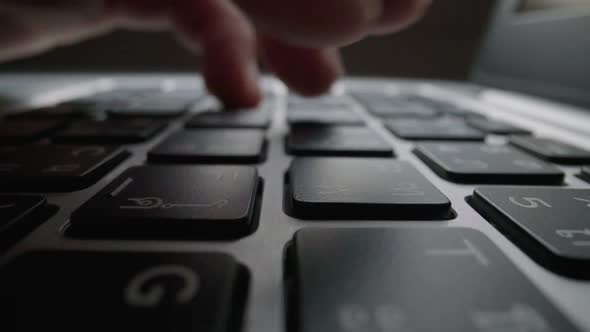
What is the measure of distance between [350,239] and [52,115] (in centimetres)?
39

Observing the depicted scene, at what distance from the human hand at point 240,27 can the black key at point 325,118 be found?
42 mm

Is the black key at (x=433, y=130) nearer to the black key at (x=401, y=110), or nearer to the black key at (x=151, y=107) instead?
the black key at (x=401, y=110)

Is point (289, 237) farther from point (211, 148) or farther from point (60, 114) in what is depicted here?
point (60, 114)

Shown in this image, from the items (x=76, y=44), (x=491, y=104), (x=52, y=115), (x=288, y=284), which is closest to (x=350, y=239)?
(x=288, y=284)

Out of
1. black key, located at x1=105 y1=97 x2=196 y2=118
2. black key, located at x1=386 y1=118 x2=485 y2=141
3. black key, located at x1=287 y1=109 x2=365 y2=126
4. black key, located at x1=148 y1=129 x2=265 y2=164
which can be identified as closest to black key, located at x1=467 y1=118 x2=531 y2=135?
black key, located at x1=386 y1=118 x2=485 y2=141

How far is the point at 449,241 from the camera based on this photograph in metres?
0.16

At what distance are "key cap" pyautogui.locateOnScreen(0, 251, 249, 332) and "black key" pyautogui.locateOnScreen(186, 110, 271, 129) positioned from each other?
254 millimetres

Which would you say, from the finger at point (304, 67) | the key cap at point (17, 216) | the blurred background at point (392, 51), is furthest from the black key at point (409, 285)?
the blurred background at point (392, 51)

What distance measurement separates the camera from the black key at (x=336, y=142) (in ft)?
0.98

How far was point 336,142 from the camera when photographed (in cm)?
32

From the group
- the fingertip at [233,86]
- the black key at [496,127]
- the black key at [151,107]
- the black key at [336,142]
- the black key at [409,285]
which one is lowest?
the black key at [409,285]

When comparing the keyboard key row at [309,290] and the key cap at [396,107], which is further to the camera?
the key cap at [396,107]

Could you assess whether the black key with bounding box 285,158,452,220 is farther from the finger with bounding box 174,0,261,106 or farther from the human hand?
the finger with bounding box 174,0,261,106

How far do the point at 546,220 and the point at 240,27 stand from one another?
466 millimetres
